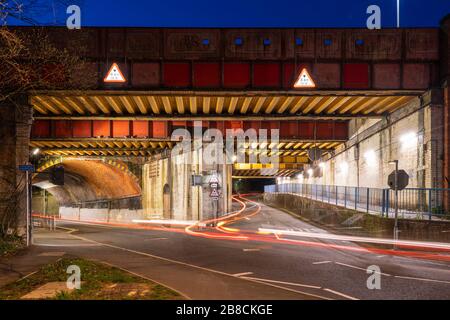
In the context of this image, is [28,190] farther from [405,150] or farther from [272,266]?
[405,150]

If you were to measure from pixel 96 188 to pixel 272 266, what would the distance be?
41906mm

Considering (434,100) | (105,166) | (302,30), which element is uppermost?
(302,30)

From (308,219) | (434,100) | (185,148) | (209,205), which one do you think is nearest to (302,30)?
(434,100)

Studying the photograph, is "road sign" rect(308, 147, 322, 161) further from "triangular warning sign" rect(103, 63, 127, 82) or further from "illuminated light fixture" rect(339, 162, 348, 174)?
"triangular warning sign" rect(103, 63, 127, 82)

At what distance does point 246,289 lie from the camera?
31.0 ft

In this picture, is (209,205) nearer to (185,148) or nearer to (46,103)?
(185,148)

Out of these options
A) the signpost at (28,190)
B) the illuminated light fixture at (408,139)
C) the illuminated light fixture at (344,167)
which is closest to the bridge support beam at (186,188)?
the illuminated light fixture at (344,167)

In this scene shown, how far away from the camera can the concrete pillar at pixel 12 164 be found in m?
18.0

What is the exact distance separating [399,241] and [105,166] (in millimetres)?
30489

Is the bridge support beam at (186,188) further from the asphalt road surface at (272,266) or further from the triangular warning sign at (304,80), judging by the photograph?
the triangular warning sign at (304,80)

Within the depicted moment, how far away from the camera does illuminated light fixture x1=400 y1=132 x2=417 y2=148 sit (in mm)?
18578

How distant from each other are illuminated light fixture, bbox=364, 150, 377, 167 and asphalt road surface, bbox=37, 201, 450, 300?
6.33m

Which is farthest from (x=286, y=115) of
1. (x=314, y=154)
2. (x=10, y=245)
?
(x=10, y=245)
